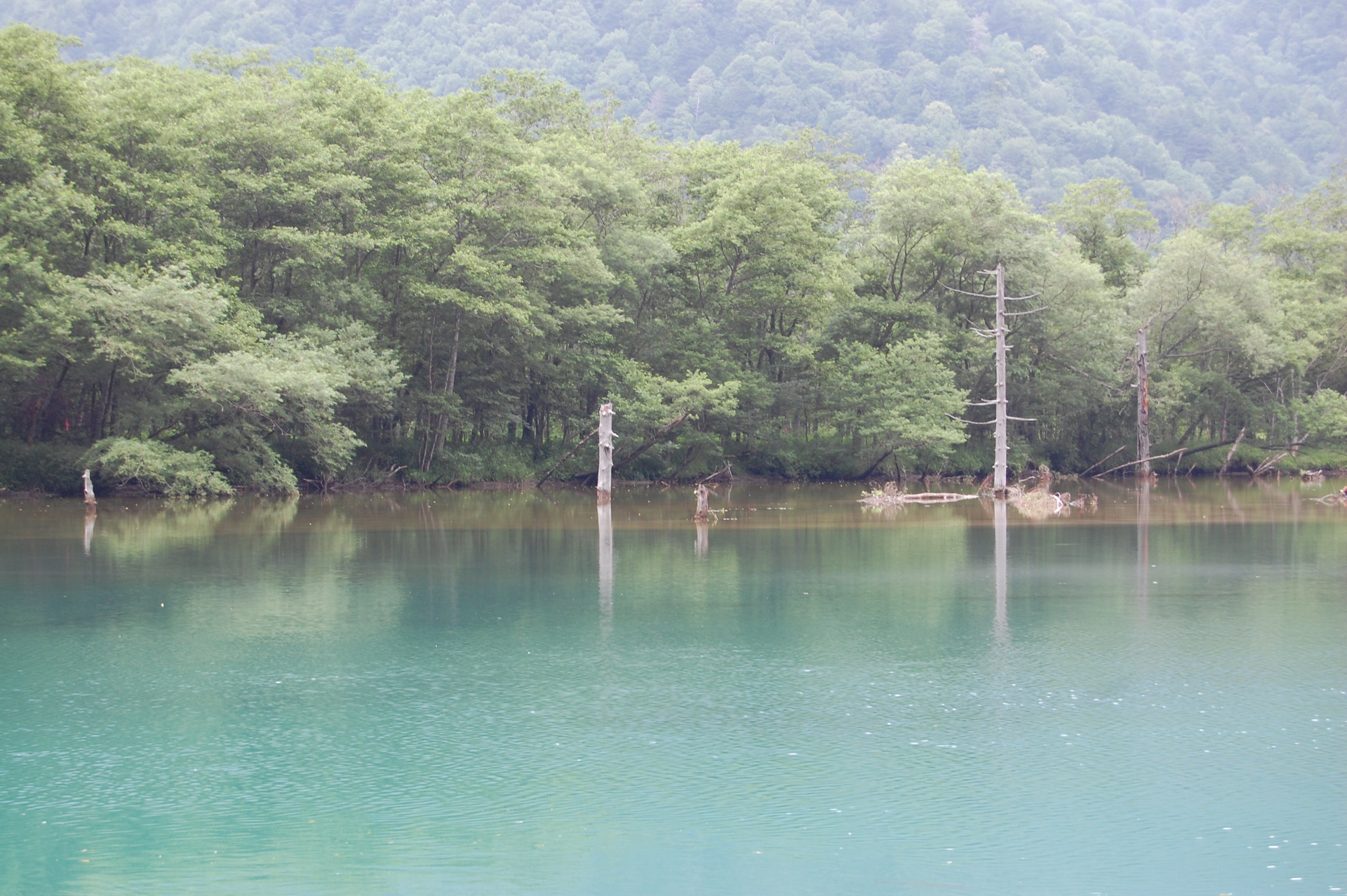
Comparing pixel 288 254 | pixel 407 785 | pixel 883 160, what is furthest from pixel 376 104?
pixel 883 160

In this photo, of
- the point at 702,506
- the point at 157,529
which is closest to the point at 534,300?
the point at 702,506

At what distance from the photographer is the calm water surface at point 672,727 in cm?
678

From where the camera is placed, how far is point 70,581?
16.9 meters

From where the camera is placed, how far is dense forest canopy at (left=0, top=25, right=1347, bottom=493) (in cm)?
3247

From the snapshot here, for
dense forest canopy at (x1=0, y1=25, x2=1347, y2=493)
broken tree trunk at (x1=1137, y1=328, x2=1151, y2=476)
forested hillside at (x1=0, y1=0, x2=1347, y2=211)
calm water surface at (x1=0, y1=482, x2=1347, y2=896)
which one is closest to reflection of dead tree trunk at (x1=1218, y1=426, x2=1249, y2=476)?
dense forest canopy at (x1=0, y1=25, x2=1347, y2=493)

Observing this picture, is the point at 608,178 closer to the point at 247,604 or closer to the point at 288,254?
the point at 288,254

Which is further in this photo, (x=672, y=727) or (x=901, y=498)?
(x=901, y=498)

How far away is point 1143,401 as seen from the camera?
47406 millimetres

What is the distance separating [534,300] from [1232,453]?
28554 mm

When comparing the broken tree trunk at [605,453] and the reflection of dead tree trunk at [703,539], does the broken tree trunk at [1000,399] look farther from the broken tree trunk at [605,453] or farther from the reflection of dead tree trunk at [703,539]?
the reflection of dead tree trunk at [703,539]

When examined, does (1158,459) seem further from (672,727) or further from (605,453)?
(672,727)

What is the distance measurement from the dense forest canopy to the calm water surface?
48.4 ft

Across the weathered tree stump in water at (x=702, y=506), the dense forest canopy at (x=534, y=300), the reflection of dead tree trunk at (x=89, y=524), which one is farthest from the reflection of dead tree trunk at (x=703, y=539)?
the dense forest canopy at (x=534, y=300)

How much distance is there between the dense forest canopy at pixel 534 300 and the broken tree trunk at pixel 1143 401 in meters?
1.29
